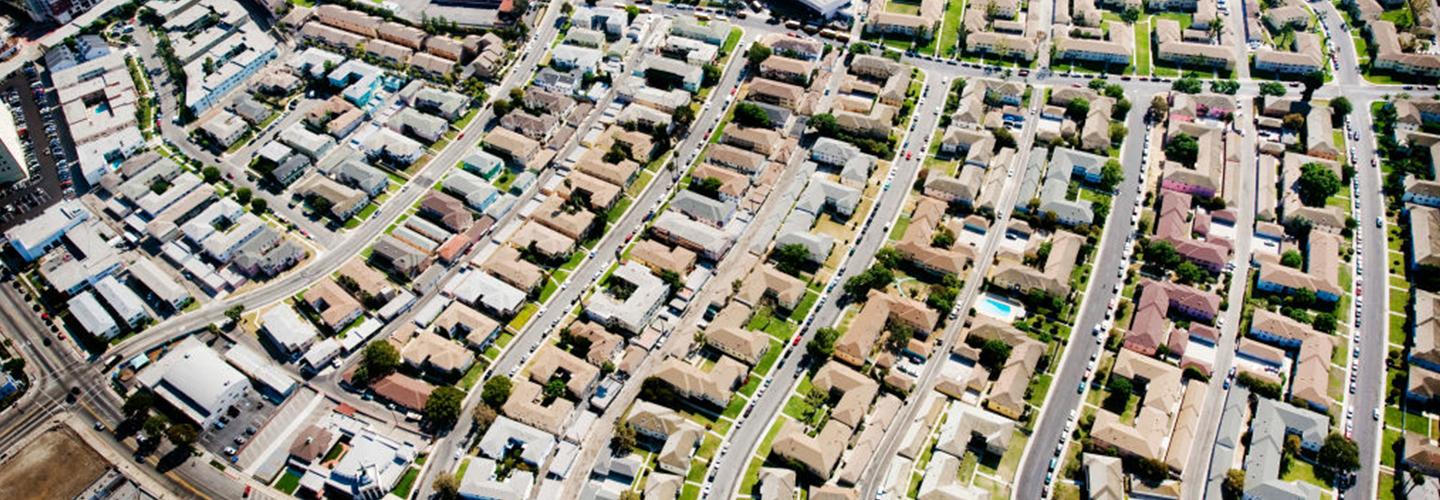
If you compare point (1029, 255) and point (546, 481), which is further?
point (1029, 255)

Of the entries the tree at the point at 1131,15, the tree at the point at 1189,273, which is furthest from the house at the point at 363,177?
the tree at the point at 1131,15

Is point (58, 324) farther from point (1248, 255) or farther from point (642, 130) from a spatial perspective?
point (1248, 255)

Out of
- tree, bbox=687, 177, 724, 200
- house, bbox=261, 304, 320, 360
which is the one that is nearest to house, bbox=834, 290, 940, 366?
tree, bbox=687, 177, 724, 200

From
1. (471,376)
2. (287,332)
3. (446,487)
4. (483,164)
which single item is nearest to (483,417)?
(471,376)

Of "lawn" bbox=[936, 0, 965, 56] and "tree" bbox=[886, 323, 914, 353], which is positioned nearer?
"tree" bbox=[886, 323, 914, 353]

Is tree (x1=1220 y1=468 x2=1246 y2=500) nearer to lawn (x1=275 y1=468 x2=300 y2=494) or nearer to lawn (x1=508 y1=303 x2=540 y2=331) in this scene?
lawn (x1=508 y1=303 x2=540 y2=331)

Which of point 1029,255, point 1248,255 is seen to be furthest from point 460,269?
point 1248,255

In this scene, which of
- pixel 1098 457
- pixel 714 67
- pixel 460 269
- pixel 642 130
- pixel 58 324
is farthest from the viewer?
pixel 714 67

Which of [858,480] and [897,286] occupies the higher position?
[897,286]
